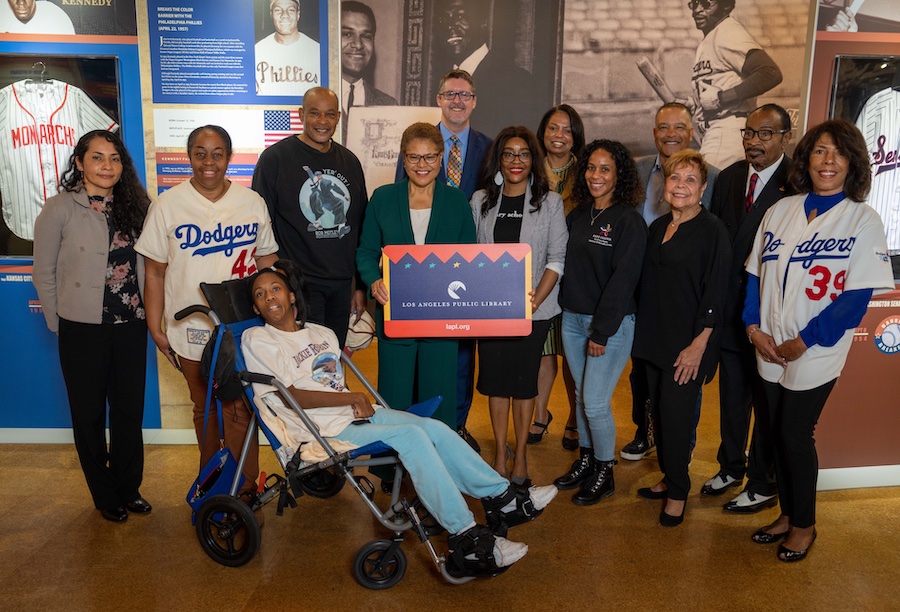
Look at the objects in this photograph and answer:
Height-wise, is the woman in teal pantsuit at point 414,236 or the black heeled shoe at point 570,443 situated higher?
the woman in teal pantsuit at point 414,236

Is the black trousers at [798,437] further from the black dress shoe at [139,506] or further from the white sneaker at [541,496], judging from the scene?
the black dress shoe at [139,506]

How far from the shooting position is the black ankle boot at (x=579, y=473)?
3855 mm

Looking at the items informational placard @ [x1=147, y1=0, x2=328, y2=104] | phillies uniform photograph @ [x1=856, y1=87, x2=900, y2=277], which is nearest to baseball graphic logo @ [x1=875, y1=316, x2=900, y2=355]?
phillies uniform photograph @ [x1=856, y1=87, x2=900, y2=277]

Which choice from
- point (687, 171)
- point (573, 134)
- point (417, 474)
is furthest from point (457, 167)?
point (417, 474)

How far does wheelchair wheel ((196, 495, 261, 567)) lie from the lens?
9.61 feet

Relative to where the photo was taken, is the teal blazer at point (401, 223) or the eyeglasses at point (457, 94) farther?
the eyeglasses at point (457, 94)

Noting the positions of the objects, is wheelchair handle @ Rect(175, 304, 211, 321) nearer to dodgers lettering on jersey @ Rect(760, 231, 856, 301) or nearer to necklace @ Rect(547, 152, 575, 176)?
necklace @ Rect(547, 152, 575, 176)

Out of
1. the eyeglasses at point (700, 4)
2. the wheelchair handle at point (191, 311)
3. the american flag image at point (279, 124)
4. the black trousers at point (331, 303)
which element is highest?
the eyeglasses at point (700, 4)

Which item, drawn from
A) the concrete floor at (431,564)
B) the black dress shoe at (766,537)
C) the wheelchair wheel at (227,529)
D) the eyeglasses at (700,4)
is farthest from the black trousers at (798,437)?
the eyeglasses at (700,4)

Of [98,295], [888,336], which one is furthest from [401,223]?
[888,336]

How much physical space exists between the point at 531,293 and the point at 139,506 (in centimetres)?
225

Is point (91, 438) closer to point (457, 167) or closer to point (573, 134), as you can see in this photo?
point (457, 167)

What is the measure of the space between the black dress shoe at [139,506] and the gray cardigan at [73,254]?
0.97m

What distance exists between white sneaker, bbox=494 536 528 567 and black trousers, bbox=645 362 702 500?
3.36 ft
